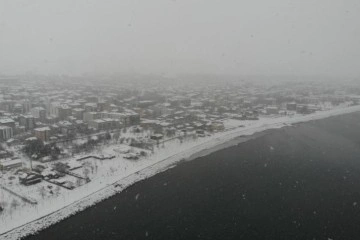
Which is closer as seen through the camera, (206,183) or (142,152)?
(206,183)

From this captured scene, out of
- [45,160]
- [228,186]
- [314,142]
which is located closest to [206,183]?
[228,186]

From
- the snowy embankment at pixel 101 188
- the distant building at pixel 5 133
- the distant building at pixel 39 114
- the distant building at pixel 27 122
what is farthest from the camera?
the distant building at pixel 39 114

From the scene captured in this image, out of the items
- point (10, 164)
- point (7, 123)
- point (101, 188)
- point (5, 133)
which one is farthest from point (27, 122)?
point (101, 188)

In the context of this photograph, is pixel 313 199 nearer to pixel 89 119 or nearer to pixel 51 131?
pixel 51 131

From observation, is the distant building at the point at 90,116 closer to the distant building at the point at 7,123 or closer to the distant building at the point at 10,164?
the distant building at the point at 7,123

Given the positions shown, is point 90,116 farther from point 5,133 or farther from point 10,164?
point 10,164

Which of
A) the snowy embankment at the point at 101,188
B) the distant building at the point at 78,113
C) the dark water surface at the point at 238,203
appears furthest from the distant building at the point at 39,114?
the dark water surface at the point at 238,203

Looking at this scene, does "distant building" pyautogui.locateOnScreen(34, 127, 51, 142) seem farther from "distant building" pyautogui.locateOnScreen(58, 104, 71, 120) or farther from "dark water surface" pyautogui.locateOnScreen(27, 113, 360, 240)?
"dark water surface" pyautogui.locateOnScreen(27, 113, 360, 240)
